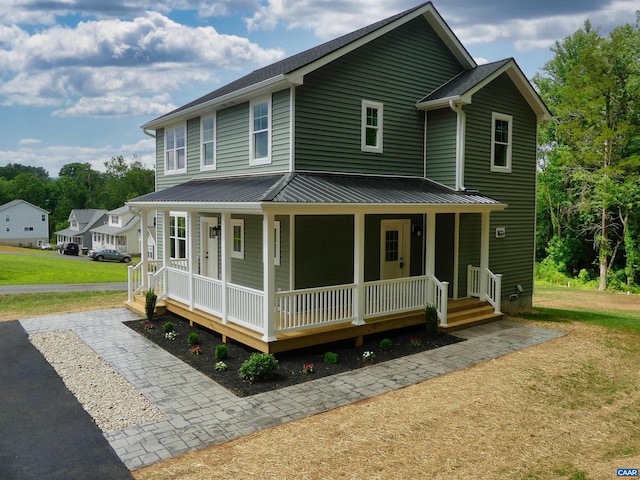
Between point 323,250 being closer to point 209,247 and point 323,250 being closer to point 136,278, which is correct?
point 209,247

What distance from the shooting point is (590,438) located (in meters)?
6.46

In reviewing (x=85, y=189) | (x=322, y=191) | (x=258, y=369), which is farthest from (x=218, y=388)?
(x=85, y=189)

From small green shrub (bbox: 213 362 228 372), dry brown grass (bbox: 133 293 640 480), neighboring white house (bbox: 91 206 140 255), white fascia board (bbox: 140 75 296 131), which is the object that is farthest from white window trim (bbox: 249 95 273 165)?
neighboring white house (bbox: 91 206 140 255)

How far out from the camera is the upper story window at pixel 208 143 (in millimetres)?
14668

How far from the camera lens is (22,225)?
244 feet

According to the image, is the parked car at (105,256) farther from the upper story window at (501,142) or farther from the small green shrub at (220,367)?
the small green shrub at (220,367)

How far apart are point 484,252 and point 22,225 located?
8014cm

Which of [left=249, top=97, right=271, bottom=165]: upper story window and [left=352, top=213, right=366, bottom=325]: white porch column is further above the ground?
[left=249, top=97, right=271, bottom=165]: upper story window

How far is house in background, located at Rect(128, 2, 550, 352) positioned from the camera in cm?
1048

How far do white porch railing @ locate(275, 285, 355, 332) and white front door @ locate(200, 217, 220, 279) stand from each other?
5087 millimetres

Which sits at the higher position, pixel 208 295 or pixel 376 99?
pixel 376 99

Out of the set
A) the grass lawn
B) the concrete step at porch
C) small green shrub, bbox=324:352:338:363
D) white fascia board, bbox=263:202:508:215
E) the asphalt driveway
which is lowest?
the grass lawn

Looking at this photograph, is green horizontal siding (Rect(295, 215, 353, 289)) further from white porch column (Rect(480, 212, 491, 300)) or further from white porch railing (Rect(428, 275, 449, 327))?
white porch column (Rect(480, 212, 491, 300))

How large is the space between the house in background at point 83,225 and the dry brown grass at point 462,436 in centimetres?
6654
